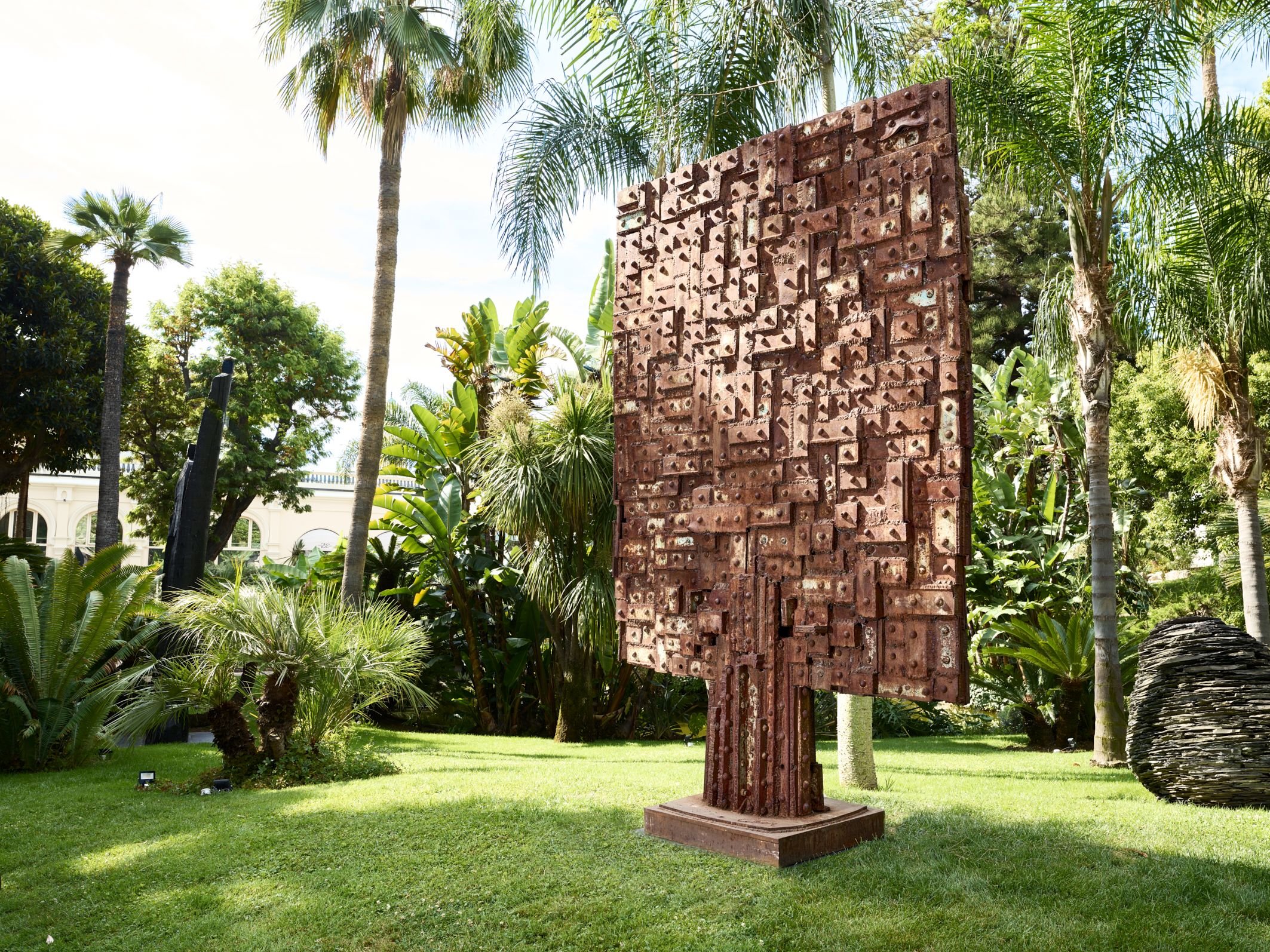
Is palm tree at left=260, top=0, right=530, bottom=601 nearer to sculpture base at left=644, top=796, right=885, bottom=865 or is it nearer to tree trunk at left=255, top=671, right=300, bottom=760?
tree trunk at left=255, top=671, right=300, bottom=760

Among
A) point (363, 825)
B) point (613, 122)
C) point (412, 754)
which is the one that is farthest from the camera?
point (613, 122)

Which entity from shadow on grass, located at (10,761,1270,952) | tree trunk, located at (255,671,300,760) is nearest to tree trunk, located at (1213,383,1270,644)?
shadow on grass, located at (10,761,1270,952)

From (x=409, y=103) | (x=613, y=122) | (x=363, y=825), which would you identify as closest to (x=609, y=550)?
(x=613, y=122)

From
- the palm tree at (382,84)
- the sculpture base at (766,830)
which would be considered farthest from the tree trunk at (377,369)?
the sculpture base at (766,830)

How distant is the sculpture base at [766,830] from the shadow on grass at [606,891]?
9 cm

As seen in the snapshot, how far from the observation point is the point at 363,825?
224 inches

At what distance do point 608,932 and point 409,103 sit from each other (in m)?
10.8

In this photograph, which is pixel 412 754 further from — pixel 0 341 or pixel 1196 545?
pixel 1196 545

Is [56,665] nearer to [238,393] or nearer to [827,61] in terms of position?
[827,61]

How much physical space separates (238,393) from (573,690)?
46.5 ft

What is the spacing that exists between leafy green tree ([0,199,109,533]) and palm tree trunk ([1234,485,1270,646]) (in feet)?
54.0

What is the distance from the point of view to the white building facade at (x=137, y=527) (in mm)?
30016

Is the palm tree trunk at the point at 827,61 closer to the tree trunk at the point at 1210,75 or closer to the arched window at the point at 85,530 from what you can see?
the tree trunk at the point at 1210,75

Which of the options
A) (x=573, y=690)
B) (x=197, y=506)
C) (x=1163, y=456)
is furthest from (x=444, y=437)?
(x=1163, y=456)
